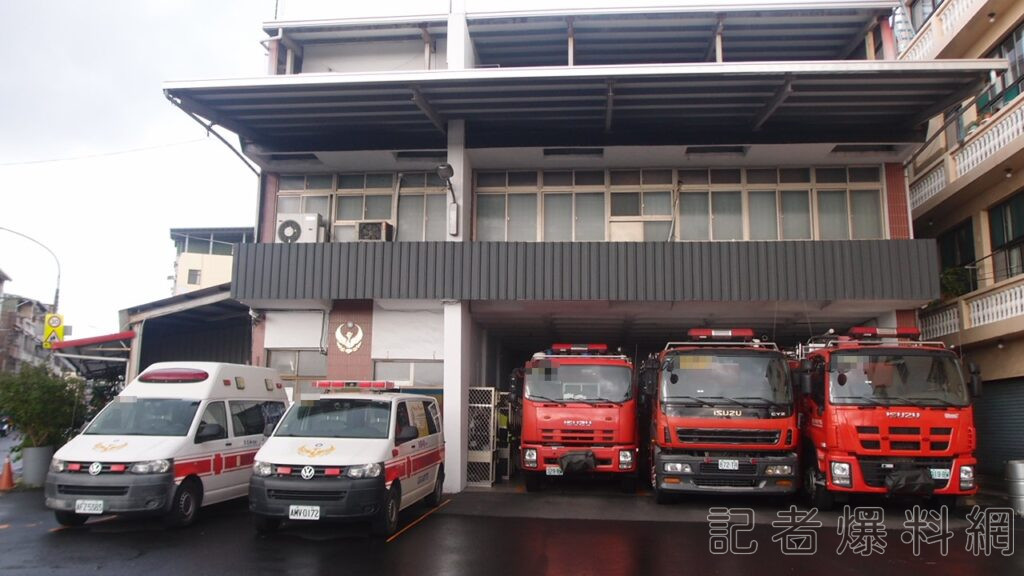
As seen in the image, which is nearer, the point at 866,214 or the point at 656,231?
the point at 866,214

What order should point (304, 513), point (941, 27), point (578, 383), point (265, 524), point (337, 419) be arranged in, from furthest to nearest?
point (941, 27) < point (578, 383) < point (337, 419) < point (265, 524) < point (304, 513)

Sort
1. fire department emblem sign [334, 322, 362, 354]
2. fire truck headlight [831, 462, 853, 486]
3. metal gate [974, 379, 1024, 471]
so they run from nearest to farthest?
fire truck headlight [831, 462, 853, 486] < metal gate [974, 379, 1024, 471] < fire department emblem sign [334, 322, 362, 354]

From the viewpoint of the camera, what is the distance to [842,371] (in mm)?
10969

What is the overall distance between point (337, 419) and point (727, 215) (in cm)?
1044

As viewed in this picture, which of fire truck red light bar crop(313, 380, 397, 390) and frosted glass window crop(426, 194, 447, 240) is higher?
frosted glass window crop(426, 194, 447, 240)

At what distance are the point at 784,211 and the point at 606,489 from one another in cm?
761

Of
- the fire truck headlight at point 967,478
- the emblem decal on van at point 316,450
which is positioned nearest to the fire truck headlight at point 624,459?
the fire truck headlight at point 967,478

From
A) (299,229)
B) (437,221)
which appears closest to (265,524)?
(299,229)

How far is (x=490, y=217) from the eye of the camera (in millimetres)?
16828

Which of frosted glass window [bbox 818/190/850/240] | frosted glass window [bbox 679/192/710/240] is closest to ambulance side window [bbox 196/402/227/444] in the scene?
frosted glass window [bbox 679/192/710/240]

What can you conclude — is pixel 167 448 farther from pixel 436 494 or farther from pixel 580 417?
pixel 580 417

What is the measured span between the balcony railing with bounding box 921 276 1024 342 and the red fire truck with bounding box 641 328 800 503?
6093 mm

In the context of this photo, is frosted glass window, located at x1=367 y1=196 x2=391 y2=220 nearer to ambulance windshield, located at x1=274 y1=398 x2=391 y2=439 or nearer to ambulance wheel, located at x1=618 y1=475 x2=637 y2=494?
ambulance windshield, located at x1=274 y1=398 x2=391 y2=439

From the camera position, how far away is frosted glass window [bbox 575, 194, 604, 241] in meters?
16.6
